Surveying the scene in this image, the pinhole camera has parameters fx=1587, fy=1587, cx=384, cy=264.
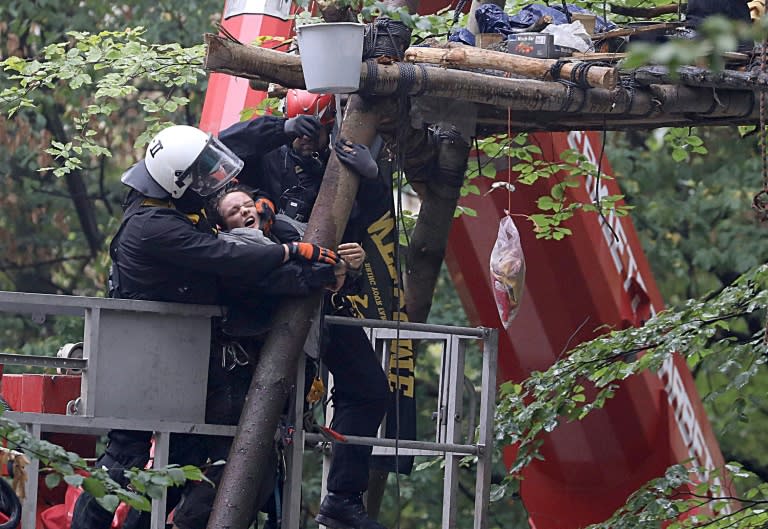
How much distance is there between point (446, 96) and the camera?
24.2 feet

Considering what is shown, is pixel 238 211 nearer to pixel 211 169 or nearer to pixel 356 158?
pixel 211 169

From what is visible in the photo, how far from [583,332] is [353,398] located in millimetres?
5093

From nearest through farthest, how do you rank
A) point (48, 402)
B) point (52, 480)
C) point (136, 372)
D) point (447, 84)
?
point (52, 480) → point (136, 372) → point (447, 84) → point (48, 402)

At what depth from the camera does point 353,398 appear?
7617 mm

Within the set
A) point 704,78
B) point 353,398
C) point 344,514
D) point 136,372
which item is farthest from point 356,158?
point 704,78

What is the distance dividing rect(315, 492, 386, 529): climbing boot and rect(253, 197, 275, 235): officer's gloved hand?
1.39 m

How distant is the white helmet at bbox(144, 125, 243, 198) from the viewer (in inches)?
266

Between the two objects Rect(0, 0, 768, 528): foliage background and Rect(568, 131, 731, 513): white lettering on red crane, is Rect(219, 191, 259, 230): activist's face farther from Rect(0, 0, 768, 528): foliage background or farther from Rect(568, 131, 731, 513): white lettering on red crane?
Rect(0, 0, 768, 528): foliage background

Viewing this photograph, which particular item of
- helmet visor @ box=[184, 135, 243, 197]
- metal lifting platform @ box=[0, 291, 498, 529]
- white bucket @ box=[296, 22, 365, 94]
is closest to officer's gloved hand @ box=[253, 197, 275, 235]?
helmet visor @ box=[184, 135, 243, 197]

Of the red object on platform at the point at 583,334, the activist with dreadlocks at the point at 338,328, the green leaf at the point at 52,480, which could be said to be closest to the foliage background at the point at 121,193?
the red object on platform at the point at 583,334

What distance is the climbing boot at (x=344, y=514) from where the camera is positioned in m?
7.62

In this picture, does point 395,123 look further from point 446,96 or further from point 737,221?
point 737,221

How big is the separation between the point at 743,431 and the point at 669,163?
306 cm

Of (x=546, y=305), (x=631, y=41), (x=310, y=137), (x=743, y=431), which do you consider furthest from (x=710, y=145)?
(x=310, y=137)
